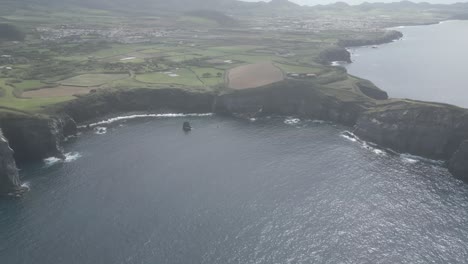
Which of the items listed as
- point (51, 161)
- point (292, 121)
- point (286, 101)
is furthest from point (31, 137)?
point (286, 101)

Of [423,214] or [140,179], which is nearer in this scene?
[423,214]

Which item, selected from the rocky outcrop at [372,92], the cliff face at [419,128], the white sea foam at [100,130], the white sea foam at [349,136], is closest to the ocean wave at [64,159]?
the white sea foam at [100,130]

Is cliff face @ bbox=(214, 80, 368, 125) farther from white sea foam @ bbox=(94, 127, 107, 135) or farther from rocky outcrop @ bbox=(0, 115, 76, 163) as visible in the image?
rocky outcrop @ bbox=(0, 115, 76, 163)

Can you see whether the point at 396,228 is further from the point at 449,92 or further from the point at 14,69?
the point at 14,69

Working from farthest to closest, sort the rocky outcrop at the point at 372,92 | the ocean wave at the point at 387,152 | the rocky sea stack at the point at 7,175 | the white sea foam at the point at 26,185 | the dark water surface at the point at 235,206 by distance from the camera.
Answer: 1. the rocky outcrop at the point at 372,92
2. the ocean wave at the point at 387,152
3. the white sea foam at the point at 26,185
4. the rocky sea stack at the point at 7,175
5. the dark water surface at the point at 235,206

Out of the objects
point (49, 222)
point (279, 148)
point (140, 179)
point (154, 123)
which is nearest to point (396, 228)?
point (279, 148)

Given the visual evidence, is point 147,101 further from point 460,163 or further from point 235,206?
point 460,163

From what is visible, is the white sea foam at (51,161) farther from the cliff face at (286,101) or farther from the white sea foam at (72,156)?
the cliff face at (286,101)
